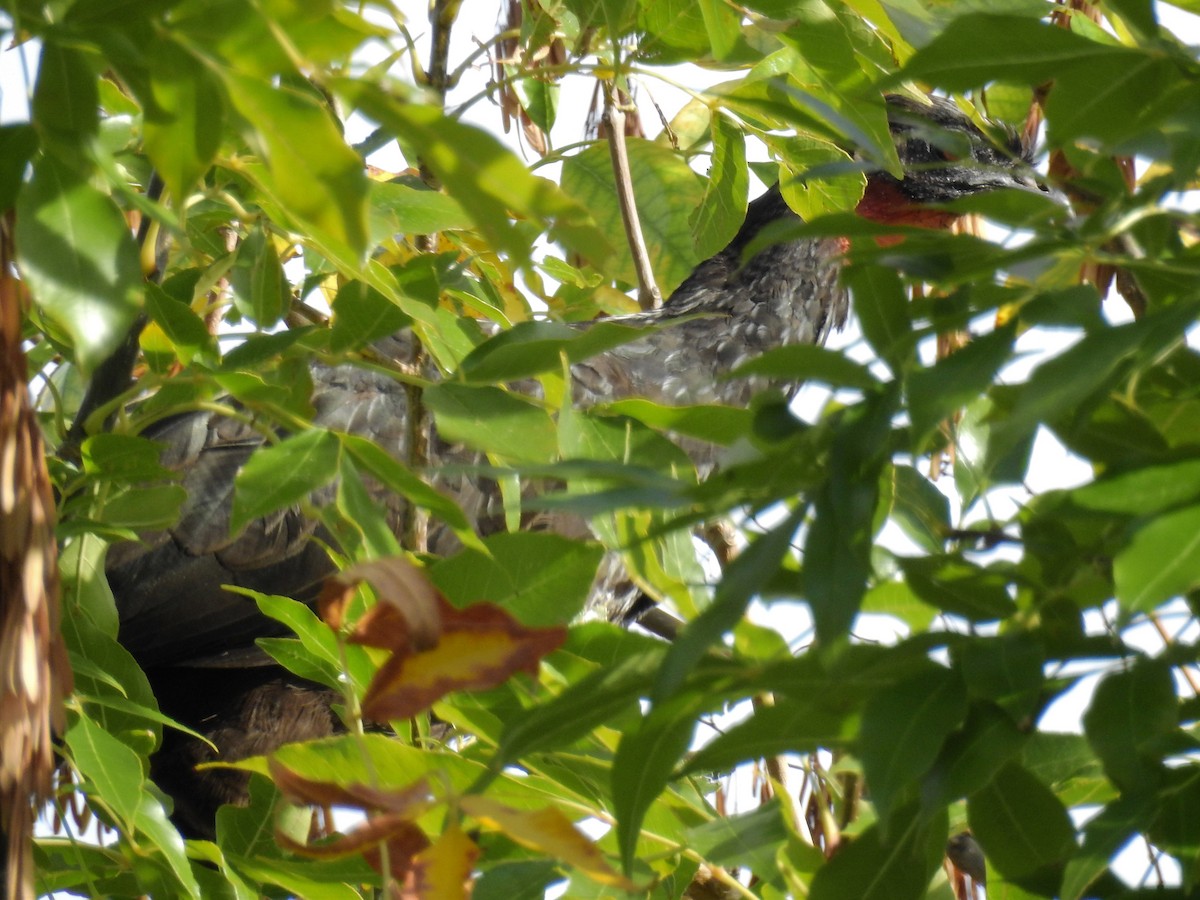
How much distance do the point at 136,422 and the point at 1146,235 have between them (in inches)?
29.9

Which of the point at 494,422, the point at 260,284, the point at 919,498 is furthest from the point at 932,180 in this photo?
the point at 919,498

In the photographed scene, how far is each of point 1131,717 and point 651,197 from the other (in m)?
1.35

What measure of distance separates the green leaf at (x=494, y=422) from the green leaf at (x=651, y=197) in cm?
79

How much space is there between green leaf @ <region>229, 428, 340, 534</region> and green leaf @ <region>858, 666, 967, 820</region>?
38 centimetres

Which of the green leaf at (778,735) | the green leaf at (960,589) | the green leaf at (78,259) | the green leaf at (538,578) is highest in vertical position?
the green leaf at (78,259)

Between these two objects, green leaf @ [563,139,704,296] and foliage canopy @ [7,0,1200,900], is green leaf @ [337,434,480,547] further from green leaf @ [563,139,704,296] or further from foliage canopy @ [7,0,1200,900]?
green leaf @ [563,139,704,296]

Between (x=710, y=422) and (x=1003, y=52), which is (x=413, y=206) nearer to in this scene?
(x=710, y=422)

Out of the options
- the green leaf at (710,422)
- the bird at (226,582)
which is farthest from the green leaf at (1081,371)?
the bird at (226,582)

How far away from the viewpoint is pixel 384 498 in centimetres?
226

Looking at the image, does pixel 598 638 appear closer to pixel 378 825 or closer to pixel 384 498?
pixel 378 825

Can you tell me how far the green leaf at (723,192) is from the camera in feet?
5.37

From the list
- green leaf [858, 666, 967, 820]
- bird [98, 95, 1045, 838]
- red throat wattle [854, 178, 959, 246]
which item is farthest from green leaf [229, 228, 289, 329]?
red throat wattle [854, 178, 959, 246]

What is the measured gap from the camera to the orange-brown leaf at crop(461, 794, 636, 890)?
53 cm

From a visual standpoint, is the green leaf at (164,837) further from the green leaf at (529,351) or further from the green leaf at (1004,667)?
the green leaf at (1004,667)
